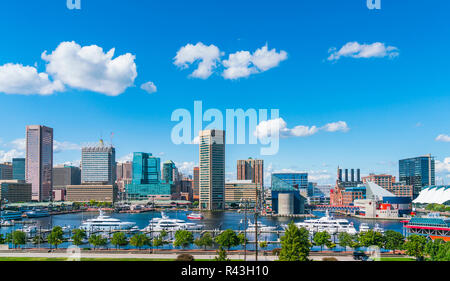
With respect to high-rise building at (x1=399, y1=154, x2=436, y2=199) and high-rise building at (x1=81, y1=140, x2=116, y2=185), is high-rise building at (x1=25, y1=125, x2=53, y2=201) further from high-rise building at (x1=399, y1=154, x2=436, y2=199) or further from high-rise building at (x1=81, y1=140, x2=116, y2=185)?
high-rise building at (x1=399, y1=154, x2=436, y2=199)

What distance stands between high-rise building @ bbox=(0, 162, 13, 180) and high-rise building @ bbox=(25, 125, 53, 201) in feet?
33.9

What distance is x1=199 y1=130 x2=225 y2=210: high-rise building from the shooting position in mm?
52406

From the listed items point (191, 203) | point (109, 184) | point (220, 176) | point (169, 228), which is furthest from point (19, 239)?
point (109, 184)

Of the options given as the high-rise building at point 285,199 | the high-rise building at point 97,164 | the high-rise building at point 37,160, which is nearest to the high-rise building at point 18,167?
the high-rise building at point 37,160

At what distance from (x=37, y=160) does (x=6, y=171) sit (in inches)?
485

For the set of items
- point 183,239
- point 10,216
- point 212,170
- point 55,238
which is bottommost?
point 10,216

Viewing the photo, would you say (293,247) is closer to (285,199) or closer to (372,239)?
(372,239)

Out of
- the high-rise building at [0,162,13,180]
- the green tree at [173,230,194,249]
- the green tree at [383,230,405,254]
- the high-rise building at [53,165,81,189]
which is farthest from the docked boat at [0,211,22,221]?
the high-rise building at [53,165,81,189]

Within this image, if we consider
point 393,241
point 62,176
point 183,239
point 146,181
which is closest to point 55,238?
point 183,239

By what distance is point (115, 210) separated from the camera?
50156 mm

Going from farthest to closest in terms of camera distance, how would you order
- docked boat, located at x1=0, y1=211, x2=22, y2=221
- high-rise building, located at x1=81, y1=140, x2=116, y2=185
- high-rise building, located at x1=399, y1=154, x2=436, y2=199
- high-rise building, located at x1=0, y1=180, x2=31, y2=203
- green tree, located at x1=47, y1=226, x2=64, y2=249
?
high-rise building, located at x1=81, y1=140, x2=116, y2=185
high-rise building, located at x1=399, y1=154, x2=436, y2=199
high-rise building, located at x1=0, y1=180, x2=31, y2=203
docked boat, located at x1=0, y1=211, x2=22, y2=221
green tree, located at x1=47, y1=226, x2=64, y2=249

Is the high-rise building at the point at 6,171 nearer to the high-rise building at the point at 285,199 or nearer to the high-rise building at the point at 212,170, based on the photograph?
the high-rise building at the point at 212,170

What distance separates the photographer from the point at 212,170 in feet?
173

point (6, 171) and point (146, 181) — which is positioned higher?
point (6, 171)
